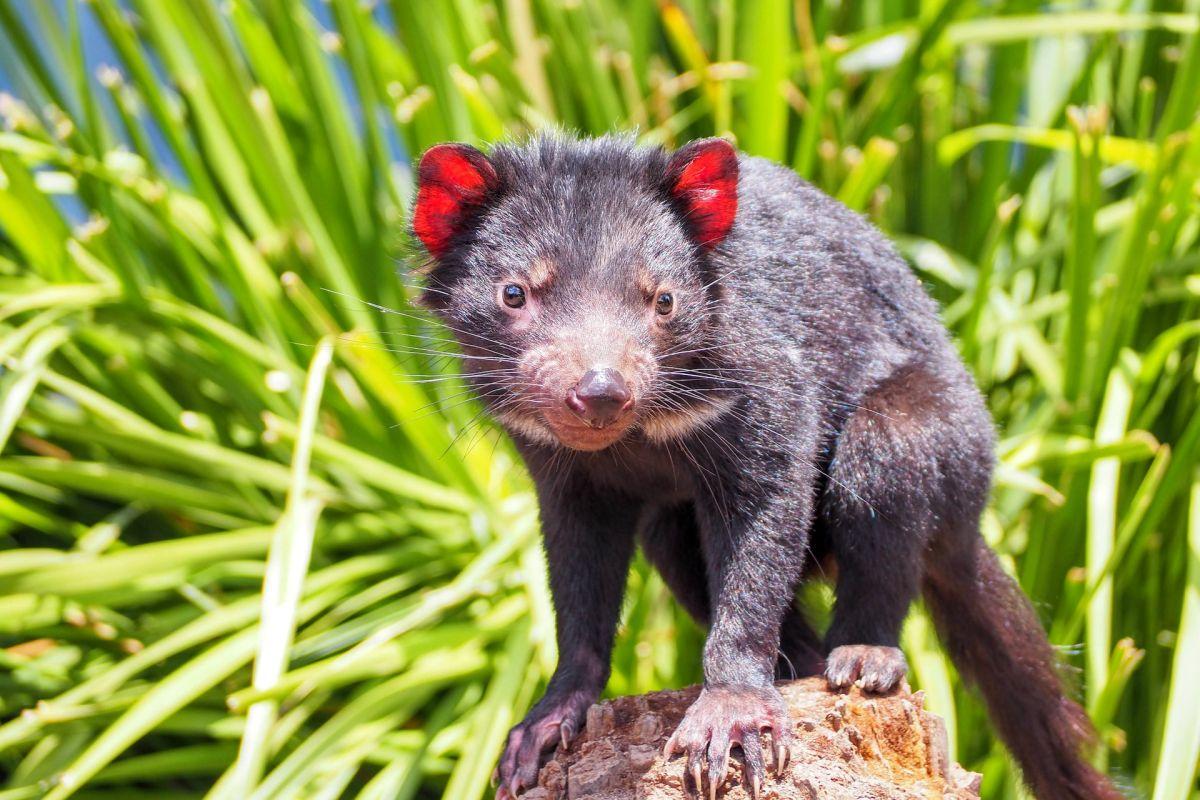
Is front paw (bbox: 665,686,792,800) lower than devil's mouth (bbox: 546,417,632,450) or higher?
lower

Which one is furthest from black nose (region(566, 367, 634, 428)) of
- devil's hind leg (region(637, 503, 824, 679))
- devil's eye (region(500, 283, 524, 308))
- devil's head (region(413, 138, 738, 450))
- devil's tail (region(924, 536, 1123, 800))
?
devil's tail (region(924, 536, 1123, 800))

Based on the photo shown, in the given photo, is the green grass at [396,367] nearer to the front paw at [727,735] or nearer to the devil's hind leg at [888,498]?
the devil's hind leg at [888,498]

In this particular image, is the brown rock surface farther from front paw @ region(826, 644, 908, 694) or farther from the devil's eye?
the devil's eye

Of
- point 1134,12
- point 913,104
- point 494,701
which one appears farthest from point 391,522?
point 1134,12

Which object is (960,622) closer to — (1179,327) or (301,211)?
(1179,327)

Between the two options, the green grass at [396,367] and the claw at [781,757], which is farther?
the green grass at [396,367]

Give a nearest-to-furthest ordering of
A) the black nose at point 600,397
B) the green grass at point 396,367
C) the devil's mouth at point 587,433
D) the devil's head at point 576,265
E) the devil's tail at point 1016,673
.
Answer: the black nose at point 600,397, the devil's mouth at point 587,433, the devil's head at point 576,265, the devil's tail at point 1016,673, the green grass at point 396,367

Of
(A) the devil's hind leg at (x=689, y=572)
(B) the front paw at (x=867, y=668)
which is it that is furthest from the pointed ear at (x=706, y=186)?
(B) the front paw at (x=867, y=668)
